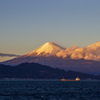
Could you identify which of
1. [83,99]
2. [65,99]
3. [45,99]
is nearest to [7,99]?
[45,99]

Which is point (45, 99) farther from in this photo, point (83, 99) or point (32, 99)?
point (83, 99)

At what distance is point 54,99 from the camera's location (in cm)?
9900

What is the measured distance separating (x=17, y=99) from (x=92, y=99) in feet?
83.8

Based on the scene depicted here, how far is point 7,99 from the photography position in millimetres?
99312

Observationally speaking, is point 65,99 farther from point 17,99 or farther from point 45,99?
point 17,99

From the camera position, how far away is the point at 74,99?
99688 mm

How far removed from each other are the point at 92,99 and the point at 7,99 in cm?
2894

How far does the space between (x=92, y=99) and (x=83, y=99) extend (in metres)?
3.11

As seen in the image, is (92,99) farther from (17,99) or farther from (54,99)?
(17,99)

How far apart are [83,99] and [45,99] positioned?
42.8 feet

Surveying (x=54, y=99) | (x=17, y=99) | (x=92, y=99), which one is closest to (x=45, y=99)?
(x=54, y=99)

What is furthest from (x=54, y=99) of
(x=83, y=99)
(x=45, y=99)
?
(x=83, y=99)

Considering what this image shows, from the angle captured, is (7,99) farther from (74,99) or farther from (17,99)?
(74,99)

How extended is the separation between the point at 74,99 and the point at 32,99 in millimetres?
14207
